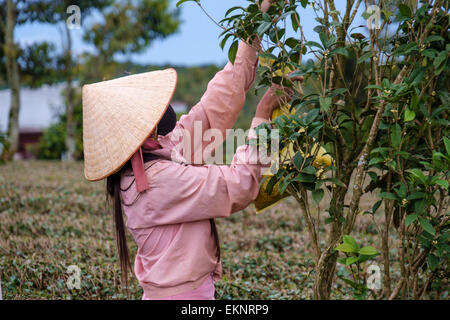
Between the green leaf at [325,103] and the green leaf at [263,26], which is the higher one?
the green leaf at [263,26]

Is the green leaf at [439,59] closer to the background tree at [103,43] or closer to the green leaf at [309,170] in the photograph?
the green leaf at [309,170]

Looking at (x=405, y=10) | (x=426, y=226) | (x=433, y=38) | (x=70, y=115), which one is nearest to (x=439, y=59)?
(x=433, y=38)

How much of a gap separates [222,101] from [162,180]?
415 mm

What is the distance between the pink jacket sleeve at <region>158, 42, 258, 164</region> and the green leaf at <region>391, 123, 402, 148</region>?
574mm

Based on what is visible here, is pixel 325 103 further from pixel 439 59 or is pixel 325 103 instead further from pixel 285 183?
pixel 439 59

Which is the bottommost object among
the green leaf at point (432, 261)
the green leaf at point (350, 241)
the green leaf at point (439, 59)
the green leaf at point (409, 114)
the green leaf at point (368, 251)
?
the green leaf at point (432, 261)

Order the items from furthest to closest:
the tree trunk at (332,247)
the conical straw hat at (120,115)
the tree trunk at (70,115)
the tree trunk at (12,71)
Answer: the tree trunk at (70,115) → the tree trunk at (12,71) → the tree trunk at (332,247) → the conical straw hat at (120,115)

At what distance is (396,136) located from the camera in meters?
1.90

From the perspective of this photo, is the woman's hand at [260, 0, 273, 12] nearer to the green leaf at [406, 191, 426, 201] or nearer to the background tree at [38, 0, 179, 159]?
the green leaf at [406, 191, 426, 201]

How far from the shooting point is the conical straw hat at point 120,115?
1.78 meters

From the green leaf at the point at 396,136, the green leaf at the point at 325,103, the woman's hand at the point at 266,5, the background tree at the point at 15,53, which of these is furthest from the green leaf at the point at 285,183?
the background tree at the point at 15,53

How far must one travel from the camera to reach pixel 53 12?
9594 mm

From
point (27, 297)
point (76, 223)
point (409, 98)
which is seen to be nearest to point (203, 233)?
point (409, 98)

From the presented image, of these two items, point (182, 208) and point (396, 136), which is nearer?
point (182, 208)
